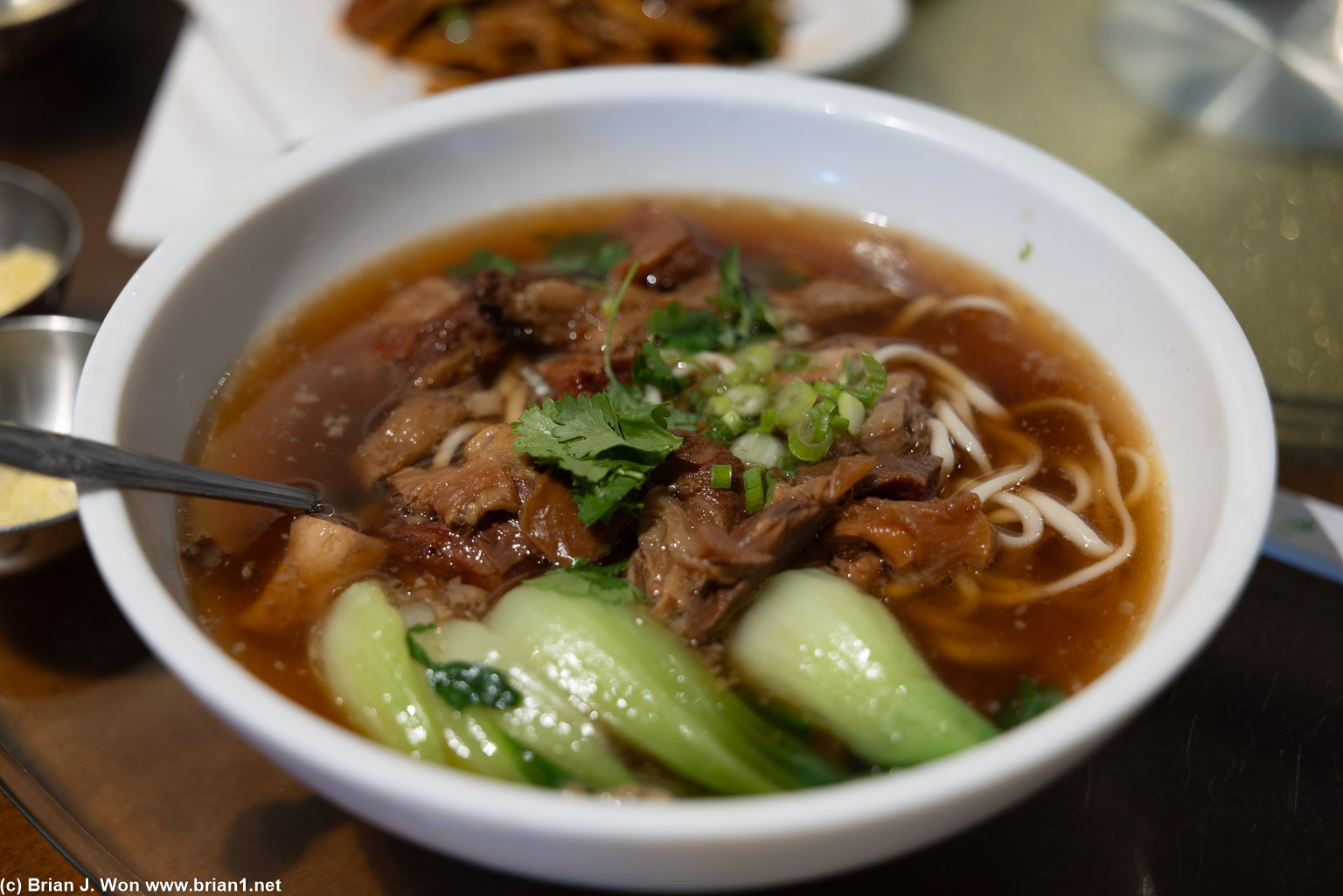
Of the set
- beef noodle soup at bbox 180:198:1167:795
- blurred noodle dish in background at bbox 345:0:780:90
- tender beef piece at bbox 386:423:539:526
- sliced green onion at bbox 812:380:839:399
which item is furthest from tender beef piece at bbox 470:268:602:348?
blurred noodle dish in background at bbox 345:0:780:90

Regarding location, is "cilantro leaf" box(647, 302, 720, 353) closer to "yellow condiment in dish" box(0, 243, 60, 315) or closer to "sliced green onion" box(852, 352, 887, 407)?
"sliced green onion" box(852, 352, 887, 407)

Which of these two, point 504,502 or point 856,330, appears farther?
point 856,330

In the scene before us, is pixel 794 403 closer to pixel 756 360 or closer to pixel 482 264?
pixel 756 360

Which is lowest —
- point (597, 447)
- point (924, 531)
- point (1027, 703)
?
point (1027, 703)

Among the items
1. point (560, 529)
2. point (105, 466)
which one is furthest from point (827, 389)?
point (105, 466)

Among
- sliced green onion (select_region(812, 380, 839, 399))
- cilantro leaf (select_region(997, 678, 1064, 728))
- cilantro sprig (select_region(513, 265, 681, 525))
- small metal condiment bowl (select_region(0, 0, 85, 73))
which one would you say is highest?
small metal condiment bowl (select_region(0, 0, 85, 73))

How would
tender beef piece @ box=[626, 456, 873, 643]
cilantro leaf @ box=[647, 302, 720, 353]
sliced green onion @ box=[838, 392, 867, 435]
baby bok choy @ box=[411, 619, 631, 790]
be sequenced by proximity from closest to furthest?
1. baby bok choy @ box=[411, 619, 631, 790]
2. tender beef piece @ box=[626, 456, 873, 643]
3. sliced green onion @ box=[838, 392, 867, 435]
4. cilantro leaf @ box=[647, 302, 720, 353]

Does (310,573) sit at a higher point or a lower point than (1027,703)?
higher
